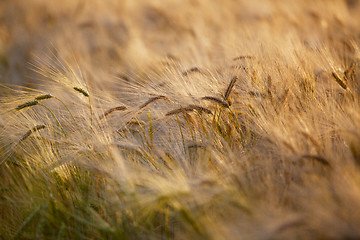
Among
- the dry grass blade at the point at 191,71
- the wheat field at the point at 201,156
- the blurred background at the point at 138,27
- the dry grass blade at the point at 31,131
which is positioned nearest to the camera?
the wheat field at the point at 201,156

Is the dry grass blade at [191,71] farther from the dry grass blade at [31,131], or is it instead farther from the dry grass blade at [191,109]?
the dry grass blade at [31,131]

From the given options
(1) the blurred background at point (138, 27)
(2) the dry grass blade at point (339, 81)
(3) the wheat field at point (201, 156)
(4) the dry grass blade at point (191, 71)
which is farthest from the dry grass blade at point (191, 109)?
(1) the blurred background at point (138, 27)

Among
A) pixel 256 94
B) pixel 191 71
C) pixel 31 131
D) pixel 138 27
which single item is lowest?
pixel 31 131

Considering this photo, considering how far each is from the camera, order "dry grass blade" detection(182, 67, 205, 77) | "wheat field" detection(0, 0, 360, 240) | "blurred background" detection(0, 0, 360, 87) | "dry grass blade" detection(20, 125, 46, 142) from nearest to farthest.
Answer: "wheat field" detection(0, 0, 360, 240), "dry grass blade" detection(20, 125, 46, 142), "dry grass blade" detection(182, 67, 205, 77), "blurred background" detection(0, 0, 360, 87)

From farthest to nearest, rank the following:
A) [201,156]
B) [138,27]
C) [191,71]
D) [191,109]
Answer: [138,27], [191,71], [191,109], [201,156]

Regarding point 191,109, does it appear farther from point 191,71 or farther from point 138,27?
point 138,27

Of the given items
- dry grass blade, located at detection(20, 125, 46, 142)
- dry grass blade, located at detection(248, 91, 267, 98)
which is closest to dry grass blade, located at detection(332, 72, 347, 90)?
dry grass blade, located at detection(248, 91, 267, 98)

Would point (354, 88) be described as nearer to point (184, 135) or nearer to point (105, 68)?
point (184, 135)

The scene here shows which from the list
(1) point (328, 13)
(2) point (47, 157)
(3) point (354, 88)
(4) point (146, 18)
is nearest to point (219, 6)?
(4) point (146, 18)

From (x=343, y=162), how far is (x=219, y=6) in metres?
4.36

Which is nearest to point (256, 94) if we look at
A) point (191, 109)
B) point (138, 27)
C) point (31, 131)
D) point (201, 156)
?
point (191, 109)

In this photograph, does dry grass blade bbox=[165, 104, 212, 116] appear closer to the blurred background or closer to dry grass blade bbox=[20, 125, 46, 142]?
dry grass blade bbox=[20, 125, 46, 142]

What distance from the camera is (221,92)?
1.59m

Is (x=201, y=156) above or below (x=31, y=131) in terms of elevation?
below
